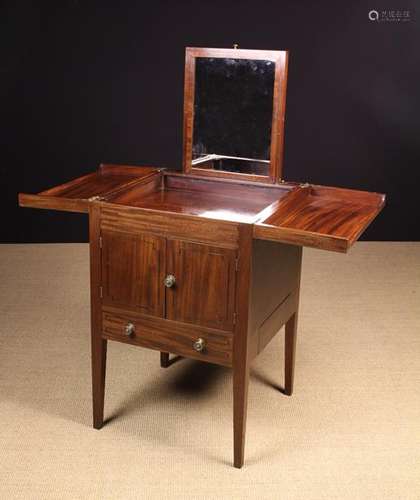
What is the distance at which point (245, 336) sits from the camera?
207cm

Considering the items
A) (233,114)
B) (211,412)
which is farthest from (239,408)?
(233,114)

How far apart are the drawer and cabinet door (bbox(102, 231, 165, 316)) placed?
36 mm

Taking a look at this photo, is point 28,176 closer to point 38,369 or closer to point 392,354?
point 38,369

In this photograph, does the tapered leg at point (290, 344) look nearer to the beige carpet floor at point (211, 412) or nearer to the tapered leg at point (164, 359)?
the beige carpet floor at point (211, 412)

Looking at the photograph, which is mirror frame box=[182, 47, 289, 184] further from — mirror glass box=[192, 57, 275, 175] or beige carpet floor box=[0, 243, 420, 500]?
beige carpet floor box=[0, 243, 420, 500]

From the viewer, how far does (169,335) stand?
218cm

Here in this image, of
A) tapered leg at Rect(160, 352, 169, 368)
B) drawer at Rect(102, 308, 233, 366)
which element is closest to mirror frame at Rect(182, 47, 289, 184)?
drawer at Rect(102, 308, 233, 366)

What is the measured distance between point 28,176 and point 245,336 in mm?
2310

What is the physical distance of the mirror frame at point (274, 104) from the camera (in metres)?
2.21

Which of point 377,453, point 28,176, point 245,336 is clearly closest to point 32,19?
point 28,176

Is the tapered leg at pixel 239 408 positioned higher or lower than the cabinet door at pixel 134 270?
lower

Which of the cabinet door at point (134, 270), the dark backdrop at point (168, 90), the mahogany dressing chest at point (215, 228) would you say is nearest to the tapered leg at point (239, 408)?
the mahogany dressing chest at point (215, 228)

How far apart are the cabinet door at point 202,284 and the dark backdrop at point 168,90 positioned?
2.00 metres

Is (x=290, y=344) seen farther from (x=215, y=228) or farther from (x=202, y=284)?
(x=215, y=228)
